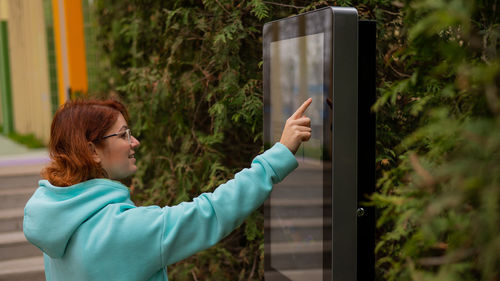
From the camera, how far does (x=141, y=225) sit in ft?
4.84

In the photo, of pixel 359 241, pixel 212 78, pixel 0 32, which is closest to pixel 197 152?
pixel 212 78

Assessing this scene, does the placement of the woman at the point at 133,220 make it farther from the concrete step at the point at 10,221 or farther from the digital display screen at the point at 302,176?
the concrete step at the point at 10,221

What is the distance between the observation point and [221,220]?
149cm

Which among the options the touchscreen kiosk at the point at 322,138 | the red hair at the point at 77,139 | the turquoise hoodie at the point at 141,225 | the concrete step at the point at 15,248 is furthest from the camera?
the concrete step at the point at 15,248

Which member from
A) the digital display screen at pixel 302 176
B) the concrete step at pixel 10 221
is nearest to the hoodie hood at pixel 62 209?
the digital display screen at pixel 302 176

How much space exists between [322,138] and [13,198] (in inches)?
139

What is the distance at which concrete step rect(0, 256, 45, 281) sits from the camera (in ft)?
12.1

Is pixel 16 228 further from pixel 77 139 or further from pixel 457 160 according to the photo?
pixel 457 160

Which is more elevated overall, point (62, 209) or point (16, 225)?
point (62, 209)

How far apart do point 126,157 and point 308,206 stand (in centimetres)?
60

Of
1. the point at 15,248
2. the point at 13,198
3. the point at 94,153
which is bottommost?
the point at 15,248

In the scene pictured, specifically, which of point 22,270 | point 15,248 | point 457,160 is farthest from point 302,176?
point 15,248

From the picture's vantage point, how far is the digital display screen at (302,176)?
1.46 metres

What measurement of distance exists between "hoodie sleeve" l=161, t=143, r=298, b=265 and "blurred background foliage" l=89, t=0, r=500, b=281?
1.11 feet
